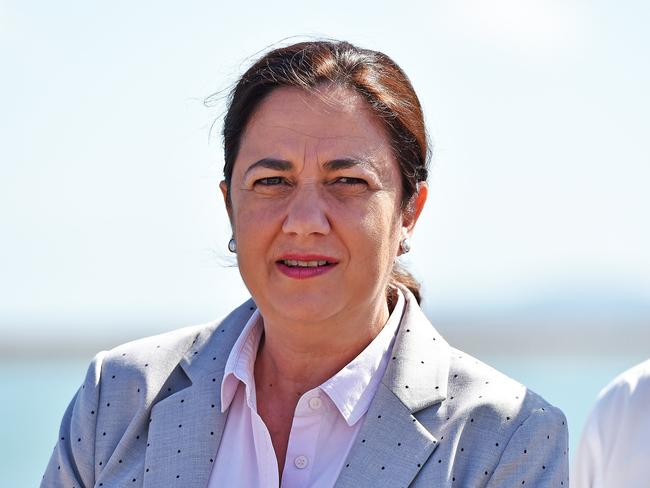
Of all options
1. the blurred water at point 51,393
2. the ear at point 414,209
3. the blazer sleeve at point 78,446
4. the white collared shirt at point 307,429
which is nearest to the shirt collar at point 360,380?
the white collared shirt at point 307,429

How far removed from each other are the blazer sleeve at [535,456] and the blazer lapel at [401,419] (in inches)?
7.5

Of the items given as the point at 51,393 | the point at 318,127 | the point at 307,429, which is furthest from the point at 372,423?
the point at 51,393

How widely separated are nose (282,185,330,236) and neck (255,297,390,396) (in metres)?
0.27

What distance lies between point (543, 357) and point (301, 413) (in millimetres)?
17702

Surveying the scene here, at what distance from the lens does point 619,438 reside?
156 inches

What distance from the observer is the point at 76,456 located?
3742mm

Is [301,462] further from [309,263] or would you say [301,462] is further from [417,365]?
[309,263]

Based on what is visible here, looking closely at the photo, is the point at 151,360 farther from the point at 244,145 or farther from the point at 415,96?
the point at 415,96

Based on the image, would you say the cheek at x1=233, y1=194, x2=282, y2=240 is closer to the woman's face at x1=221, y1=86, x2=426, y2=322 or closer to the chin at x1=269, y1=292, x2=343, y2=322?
the woman's face at x1=221, y1=86, x2=426, y2=322

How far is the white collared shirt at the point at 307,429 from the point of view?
3.57 m

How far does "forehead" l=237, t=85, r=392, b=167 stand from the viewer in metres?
3.62

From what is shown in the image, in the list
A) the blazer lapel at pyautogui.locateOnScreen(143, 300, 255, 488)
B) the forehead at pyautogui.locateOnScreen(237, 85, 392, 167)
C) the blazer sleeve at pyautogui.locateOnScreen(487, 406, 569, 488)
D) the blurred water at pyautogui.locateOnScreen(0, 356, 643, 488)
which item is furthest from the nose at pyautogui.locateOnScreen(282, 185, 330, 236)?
the blurred water at pyautogui.locateOnScreen(0, 356, 643, 488)

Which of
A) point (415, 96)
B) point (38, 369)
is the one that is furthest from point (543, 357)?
point (415, 96)

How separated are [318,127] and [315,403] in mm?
723
